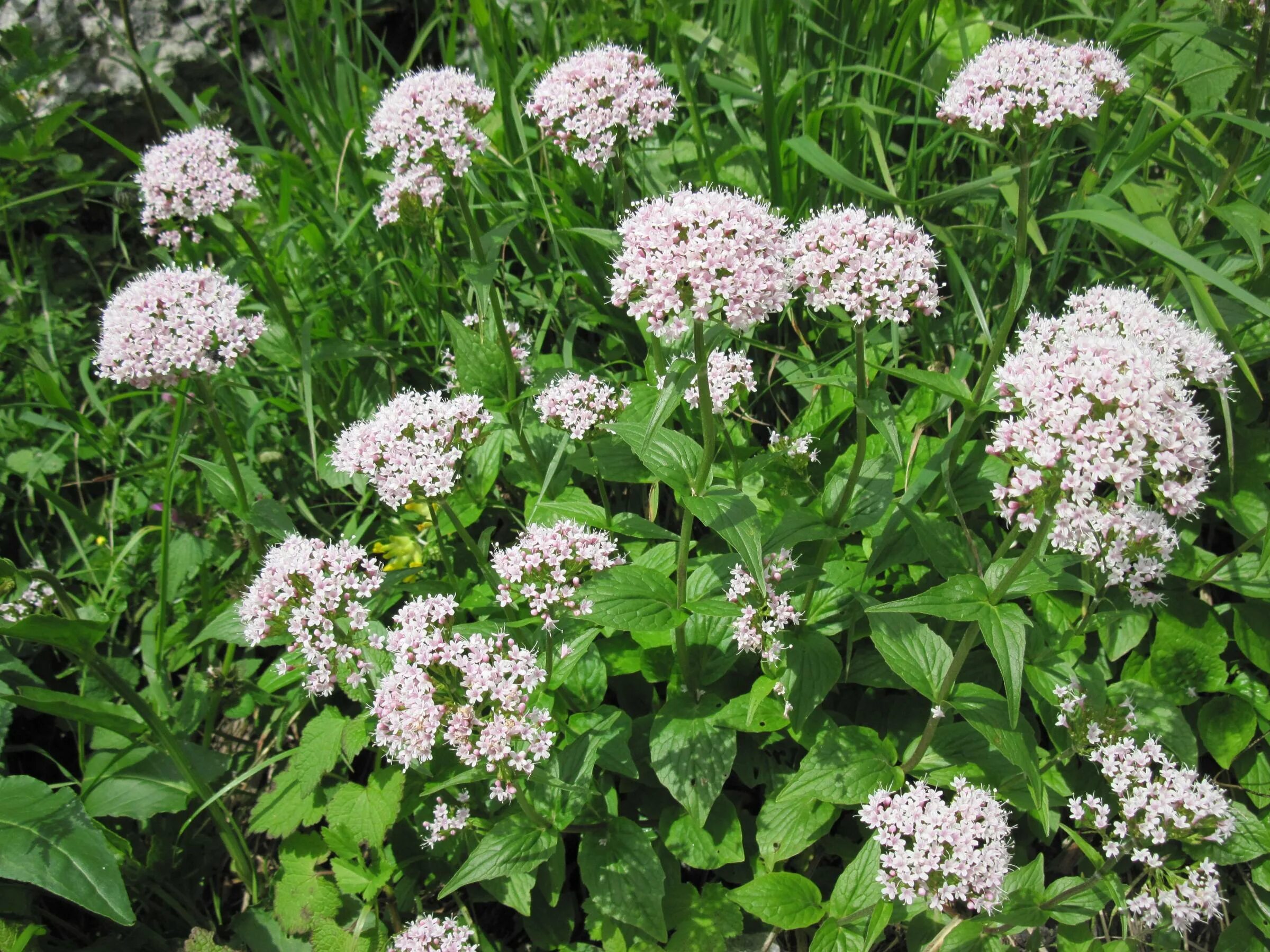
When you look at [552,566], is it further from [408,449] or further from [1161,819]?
[1161,819]

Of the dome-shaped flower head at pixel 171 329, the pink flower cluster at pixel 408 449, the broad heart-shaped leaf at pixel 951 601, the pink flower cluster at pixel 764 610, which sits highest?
the dome-shaped flower head at pixel 171 329

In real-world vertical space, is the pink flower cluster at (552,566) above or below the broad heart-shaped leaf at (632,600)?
above

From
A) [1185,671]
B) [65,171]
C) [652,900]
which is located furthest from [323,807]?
[65,171]

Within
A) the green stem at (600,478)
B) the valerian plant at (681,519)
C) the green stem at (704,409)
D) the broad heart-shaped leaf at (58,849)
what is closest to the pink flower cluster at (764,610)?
the valerian plant at (681,519)

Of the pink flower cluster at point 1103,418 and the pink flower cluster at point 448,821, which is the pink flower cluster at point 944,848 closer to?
the pink flower cluster at point 1103,418

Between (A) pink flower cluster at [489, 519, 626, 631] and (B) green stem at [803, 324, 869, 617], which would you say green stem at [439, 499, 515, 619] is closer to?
(A) pink flower cluster at [489, 519, 626, 631]

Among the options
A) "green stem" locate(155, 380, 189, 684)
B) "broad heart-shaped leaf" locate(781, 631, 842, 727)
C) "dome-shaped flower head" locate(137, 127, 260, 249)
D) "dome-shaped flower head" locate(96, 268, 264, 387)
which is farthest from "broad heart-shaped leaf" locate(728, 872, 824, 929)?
"dome-shaped flower head" locate(137, 127, 260, 249)

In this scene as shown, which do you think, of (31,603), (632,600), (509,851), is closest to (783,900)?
(509,851)
